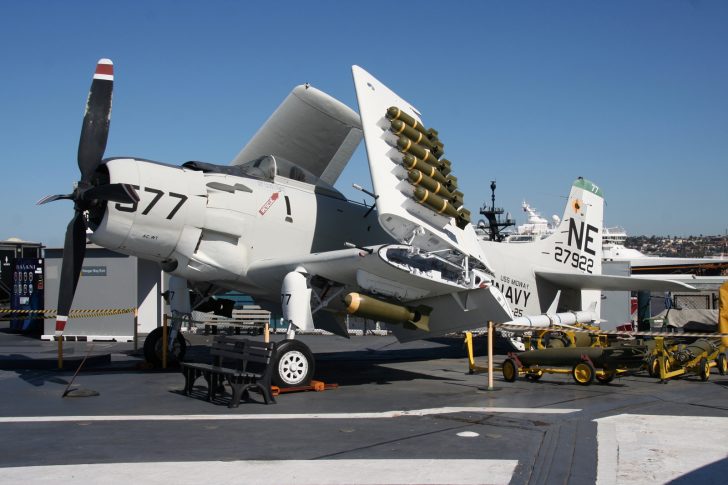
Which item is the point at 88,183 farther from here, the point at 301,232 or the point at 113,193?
the point at 301,232

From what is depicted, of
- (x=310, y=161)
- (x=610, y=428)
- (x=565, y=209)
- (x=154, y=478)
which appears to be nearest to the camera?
(x=154, y=478)

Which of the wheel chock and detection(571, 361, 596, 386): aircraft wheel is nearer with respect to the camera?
the wheel chock

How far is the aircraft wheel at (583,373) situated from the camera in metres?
12.8

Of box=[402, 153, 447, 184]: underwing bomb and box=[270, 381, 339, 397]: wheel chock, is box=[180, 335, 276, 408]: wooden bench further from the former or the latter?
box=[402, 153, 447, 184]: underwing bomb

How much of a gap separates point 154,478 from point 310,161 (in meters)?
12.4

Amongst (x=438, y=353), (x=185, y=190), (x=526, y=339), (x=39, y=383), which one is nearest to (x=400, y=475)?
(x=185, y=190)

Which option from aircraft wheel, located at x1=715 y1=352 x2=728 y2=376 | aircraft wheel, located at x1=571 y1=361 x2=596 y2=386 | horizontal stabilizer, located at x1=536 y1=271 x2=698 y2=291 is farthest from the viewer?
horizontal stabilizer, located at x1=536 y1=271 x2=698 y2=291

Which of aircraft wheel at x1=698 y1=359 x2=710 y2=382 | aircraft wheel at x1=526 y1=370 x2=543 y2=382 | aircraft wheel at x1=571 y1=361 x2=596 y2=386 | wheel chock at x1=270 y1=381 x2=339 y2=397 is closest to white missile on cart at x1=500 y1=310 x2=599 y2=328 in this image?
aircraft wheel at x1=526 y1=370 x2=543 y2=382

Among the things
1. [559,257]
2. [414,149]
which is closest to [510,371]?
[414,149]

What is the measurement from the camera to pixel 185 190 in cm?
1247

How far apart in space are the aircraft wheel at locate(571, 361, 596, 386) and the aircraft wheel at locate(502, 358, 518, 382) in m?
1.09

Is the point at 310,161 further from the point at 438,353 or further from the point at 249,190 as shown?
the point at 438,353

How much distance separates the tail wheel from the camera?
510 inches

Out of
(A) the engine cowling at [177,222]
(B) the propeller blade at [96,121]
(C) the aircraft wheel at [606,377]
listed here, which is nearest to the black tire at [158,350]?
(A) the engine cowling at [177,222]
